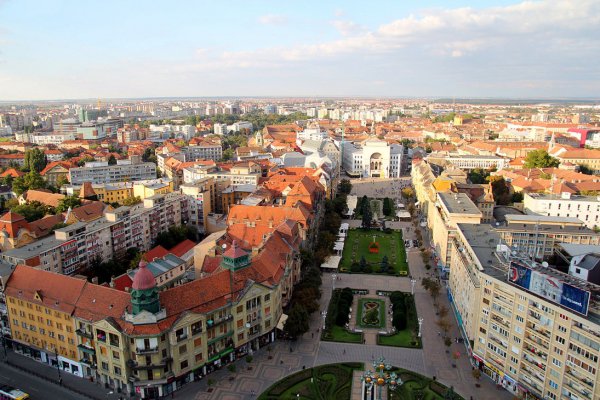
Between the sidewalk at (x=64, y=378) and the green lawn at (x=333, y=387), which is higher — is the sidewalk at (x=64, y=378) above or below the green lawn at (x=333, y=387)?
above

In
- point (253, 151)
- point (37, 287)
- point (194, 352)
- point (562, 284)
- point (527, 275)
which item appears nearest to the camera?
point (562, 284)

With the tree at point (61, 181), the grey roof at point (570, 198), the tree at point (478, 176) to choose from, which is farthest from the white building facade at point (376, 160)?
the tree at point (61, 181)

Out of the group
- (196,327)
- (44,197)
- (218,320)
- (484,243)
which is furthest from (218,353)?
(44,197)

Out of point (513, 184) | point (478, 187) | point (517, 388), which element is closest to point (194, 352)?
point (517, 388)

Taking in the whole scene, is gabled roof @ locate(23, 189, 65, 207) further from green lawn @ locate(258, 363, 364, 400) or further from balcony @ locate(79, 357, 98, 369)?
green lawn @ locate(258, 363, 364, 400)

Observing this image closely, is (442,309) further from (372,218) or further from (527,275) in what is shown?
(372,218)

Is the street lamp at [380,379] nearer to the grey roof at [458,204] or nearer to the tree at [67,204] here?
the grey roof at [458,204]
